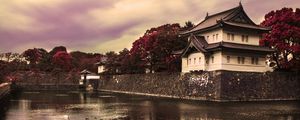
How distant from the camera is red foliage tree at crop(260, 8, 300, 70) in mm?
41844

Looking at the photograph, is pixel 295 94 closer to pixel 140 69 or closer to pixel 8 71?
pixel 140 69

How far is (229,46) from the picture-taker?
128 ft

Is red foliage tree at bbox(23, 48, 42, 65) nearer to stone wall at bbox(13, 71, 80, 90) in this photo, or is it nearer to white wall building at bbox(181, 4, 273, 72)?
stone wall at bbox(13, 71, 80, 90)

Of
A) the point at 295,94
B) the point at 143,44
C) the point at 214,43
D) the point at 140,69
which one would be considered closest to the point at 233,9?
the point at 214,43

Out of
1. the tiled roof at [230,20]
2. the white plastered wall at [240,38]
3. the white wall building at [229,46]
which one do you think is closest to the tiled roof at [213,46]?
the white wall building at [229,46]

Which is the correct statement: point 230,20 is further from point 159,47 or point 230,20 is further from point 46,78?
point 46,78

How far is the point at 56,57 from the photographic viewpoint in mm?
89562

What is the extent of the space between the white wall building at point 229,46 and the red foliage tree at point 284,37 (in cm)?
151

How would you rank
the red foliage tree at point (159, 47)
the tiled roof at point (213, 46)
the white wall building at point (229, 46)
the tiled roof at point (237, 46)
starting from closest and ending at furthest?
1. the tiled roof at point (237, 46)
2. the tiled roof at point (213, 46)
3. the white wall building at point (229, 46)
4. the red foliage tree at point (159, 47)

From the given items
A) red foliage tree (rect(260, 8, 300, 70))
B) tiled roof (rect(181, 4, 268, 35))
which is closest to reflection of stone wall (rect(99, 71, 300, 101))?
red foliage tree (rect(260, 8, 300, 70))

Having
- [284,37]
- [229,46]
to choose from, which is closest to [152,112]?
[229,46]

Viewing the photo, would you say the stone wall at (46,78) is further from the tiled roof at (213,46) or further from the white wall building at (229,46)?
the white wall building at (229,46)

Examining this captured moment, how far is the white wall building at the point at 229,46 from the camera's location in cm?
3984

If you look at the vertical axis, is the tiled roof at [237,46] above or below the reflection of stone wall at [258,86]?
above
